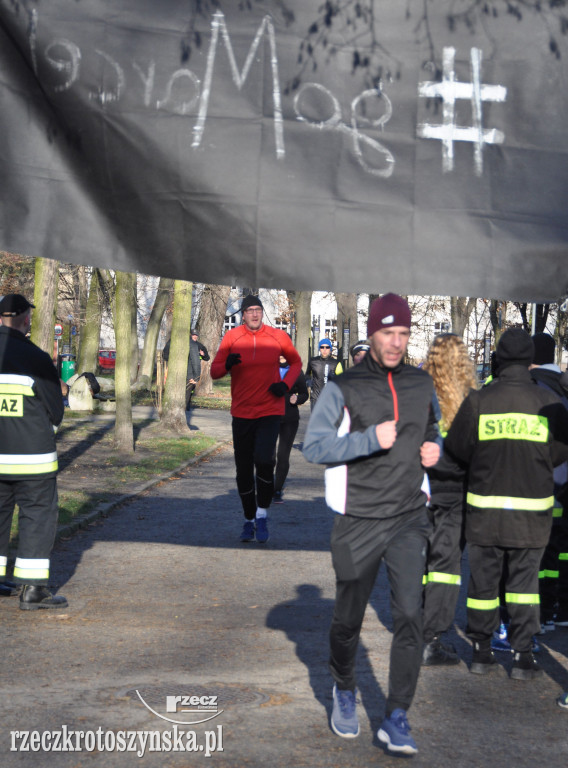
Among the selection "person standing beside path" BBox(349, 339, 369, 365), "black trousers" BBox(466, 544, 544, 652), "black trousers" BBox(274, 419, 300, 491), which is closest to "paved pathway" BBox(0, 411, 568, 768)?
"black trousers" BBox(466, 544, 544, 652)

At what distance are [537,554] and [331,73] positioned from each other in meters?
3.18

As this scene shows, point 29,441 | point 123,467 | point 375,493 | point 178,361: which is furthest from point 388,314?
point 178,361

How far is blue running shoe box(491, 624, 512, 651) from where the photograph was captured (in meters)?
6.74

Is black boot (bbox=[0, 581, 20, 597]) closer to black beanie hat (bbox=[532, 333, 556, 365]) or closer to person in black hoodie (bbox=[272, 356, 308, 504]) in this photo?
A: black beanie hat (bbox=[532, 333, 556, 365])

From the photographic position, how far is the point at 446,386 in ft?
20.8

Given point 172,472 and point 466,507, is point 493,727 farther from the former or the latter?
point 172,472

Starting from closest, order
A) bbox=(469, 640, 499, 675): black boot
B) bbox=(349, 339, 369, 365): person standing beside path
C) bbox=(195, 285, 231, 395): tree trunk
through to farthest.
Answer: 1. bbox=(469, 640, 499, 675): black boot
2. bbox=(349, 339, 369, 365): person standing beside path
3. bbox=(195, 285, 231, 395): tree trunk

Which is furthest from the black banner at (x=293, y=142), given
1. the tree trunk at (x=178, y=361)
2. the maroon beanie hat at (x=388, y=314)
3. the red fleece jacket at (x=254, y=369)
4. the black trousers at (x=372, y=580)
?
the tree trunk at (x=178, y=361)

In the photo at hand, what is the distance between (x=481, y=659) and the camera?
6.15 metres

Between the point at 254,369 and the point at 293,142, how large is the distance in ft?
20.2

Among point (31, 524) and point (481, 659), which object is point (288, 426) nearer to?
point (31, 524)

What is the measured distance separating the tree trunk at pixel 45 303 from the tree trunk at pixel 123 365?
1104 mm

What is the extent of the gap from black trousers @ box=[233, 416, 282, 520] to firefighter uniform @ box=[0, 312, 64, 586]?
2898 millimetres

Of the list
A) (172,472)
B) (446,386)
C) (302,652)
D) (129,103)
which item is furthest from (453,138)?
(172,472)
